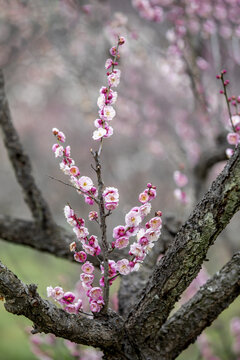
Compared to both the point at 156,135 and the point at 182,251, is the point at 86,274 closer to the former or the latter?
the point at 182,251

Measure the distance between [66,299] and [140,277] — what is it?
0.92m

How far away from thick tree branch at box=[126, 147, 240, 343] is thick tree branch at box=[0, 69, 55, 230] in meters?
1.11

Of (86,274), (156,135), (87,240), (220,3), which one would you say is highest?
(156,135)

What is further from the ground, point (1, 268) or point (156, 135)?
point (156, 135)

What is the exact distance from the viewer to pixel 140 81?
30.3 feet

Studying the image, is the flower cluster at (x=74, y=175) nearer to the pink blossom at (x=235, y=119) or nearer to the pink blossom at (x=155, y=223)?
the pink blossom at (x=155, y=223)

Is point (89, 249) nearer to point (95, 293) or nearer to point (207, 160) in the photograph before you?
point (95, 293)

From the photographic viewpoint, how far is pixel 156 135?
8.67m

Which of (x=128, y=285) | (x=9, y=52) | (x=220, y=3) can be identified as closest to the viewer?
(x=128, y=285)

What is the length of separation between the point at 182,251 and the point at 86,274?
462 mm

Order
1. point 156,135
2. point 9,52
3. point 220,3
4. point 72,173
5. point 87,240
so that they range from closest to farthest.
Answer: point 72,173 → point 87,240 → point 220,3 → point 9,52 → point 156,135

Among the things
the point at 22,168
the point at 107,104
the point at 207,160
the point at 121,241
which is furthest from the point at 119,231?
the point at 207,160

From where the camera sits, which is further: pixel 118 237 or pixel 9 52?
pixel 9 52

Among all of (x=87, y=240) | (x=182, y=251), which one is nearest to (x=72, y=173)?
(x=87, y=240)
